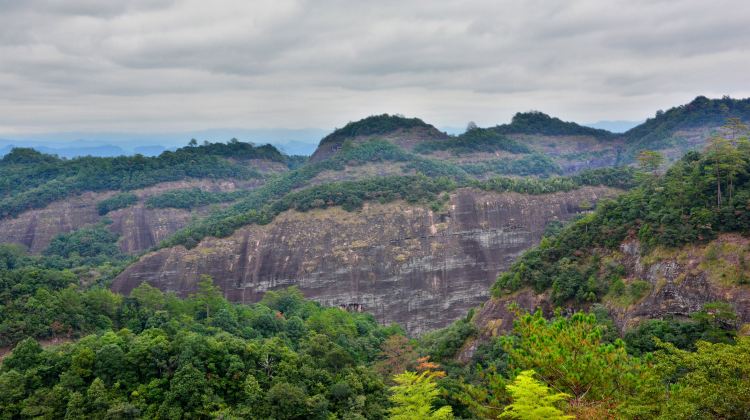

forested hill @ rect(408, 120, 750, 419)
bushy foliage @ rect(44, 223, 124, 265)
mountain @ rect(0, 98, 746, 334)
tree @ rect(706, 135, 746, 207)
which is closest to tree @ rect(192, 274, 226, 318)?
mountain @ rect(0, 98, 746, 334)

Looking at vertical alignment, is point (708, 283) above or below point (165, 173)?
below

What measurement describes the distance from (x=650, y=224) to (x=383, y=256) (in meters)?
36.7

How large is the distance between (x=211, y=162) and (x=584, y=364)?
114874mm

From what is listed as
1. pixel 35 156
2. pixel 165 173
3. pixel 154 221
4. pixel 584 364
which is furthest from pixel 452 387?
pixel 35 156

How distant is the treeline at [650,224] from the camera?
32.7 meters

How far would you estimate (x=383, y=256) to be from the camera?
67125 millimetres

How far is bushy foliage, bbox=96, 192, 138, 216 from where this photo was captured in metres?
96.6

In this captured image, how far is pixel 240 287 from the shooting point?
64125 millimetres

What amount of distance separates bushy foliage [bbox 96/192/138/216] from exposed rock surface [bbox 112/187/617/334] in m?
38.7

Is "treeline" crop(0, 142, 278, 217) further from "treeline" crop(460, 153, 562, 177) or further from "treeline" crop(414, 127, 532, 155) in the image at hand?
"treeline" crop(460, 153, 562, 177)

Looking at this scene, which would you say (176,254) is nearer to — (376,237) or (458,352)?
(376,237)

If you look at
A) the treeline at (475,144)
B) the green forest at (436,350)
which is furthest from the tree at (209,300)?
the treeline at (475,144)

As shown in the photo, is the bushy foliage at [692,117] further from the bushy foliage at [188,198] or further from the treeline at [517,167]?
the bushy foliage at [188,198]

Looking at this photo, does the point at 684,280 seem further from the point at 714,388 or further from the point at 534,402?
the point at 534,402
